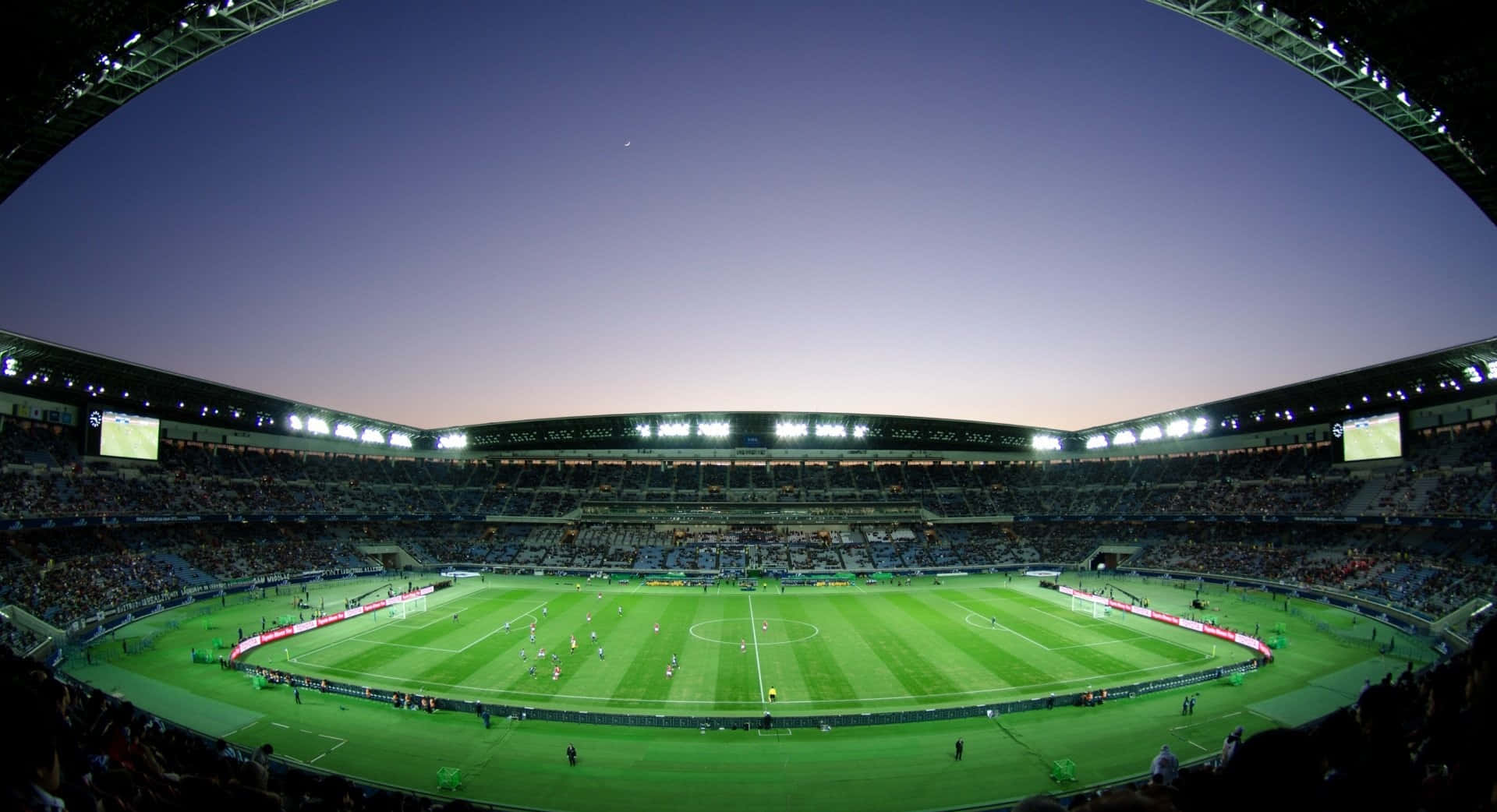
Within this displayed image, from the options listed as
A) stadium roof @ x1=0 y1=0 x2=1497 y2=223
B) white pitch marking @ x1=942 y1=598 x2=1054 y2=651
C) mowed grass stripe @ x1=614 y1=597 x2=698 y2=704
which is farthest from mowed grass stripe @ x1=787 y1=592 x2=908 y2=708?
stadium roof @ x1=0 y1=0 x2=1497 y2=223

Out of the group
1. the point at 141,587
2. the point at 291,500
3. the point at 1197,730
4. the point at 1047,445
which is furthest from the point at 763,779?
the point at 1047,445

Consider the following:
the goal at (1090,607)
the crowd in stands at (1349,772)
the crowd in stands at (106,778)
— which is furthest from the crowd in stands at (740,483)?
the crowd in stands at (1349,772)

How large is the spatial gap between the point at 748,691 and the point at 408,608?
109ft

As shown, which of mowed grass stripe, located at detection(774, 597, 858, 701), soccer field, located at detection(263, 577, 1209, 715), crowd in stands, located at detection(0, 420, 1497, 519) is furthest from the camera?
crowd in stands, located at detection(0, 420, 1497, 519)

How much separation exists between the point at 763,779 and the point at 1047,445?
9127 cm

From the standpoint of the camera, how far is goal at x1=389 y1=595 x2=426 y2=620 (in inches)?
2049

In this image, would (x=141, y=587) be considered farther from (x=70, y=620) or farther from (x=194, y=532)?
(x=194, y=532)

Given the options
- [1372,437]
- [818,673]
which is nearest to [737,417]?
[818,673]

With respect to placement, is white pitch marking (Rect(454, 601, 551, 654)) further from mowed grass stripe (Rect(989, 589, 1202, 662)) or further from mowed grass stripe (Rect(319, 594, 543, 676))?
mowed grass stripe (Rect(989, 589, 1202, 662))

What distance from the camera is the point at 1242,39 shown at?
20.5 meters

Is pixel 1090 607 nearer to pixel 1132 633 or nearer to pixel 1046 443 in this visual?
pixel 1132 633

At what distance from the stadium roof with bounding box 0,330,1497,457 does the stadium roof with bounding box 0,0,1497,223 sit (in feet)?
132

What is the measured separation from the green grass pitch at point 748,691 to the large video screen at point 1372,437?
1987 centimetres

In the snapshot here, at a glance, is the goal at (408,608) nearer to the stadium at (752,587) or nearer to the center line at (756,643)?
the stadium at (752,587)
